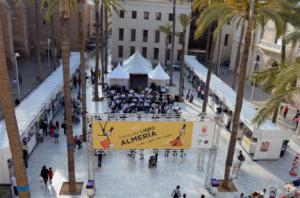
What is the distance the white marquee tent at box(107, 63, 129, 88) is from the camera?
99.6 feet

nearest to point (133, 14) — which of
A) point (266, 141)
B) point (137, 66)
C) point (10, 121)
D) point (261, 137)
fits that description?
point (137, 66)

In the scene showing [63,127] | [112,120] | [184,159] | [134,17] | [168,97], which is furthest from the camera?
[134,17]

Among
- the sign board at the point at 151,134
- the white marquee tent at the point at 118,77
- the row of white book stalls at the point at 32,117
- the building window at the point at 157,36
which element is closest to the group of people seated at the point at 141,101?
the white marquee tent at the point at 118,77

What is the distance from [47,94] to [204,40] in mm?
32977

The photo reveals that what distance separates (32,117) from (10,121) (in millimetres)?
10579

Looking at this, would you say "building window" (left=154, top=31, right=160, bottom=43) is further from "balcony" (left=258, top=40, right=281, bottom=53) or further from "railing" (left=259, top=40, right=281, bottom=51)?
"railing" (left=259, top=40, right=281, bottom=51)

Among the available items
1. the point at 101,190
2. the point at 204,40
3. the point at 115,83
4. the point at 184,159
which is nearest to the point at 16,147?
the point at 101,190

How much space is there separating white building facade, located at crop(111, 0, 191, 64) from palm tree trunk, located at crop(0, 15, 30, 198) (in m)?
37.5

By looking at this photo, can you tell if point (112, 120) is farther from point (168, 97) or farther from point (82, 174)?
point (168, 97)

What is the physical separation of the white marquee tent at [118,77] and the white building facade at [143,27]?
1502 centimetres

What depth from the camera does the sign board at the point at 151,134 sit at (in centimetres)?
1406

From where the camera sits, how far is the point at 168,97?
2762 cm

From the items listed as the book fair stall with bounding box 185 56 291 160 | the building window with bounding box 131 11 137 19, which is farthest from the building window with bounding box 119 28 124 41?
the book fair stall with bounding box 185 56 291 160

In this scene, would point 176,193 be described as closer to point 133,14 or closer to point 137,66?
point 137,66
